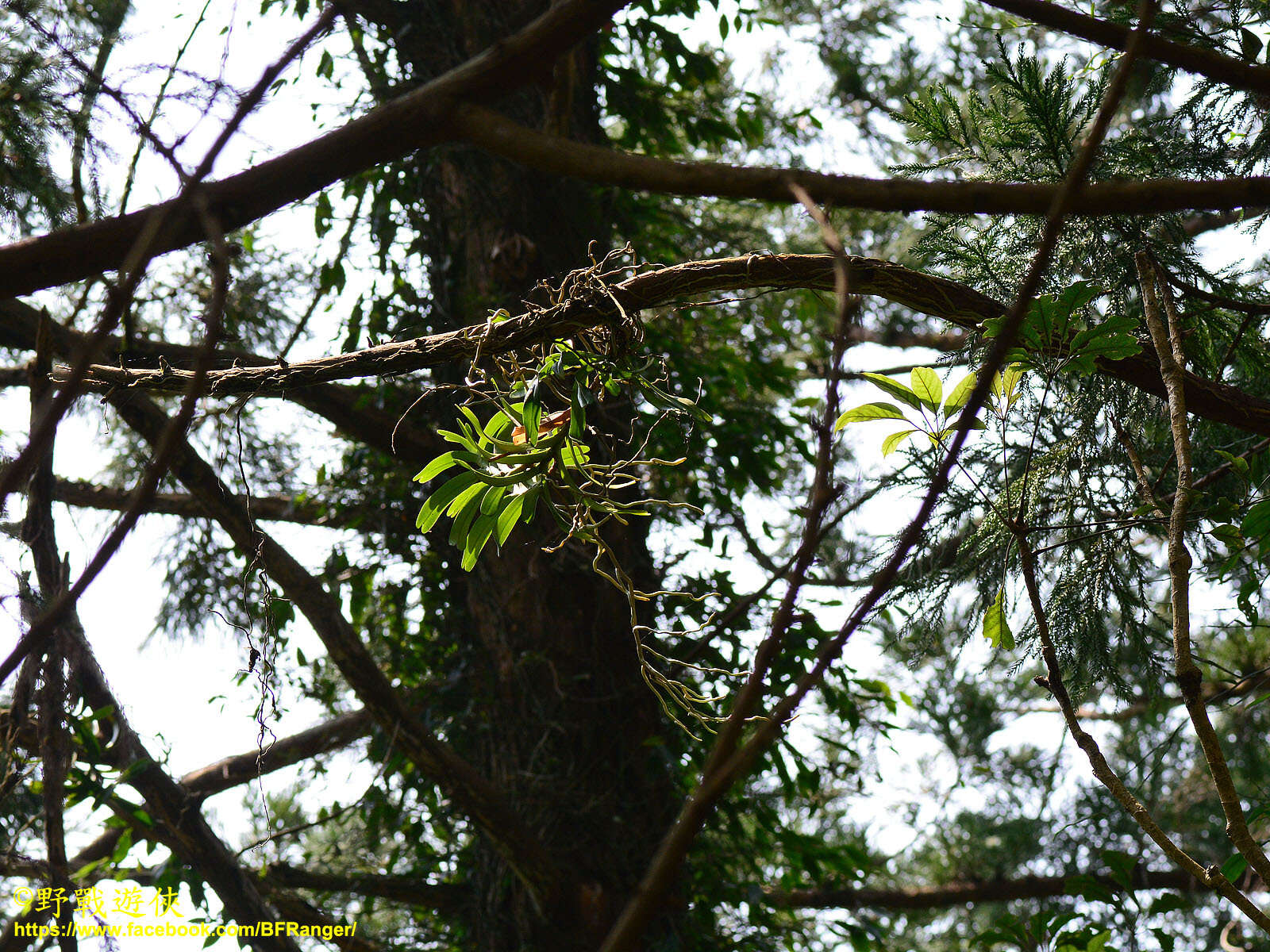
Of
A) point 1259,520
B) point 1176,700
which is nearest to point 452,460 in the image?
point 1259,520

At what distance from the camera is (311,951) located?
2.48 meters

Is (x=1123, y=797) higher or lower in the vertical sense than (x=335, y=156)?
lower

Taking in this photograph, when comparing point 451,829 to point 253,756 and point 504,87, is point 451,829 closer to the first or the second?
point 253,756

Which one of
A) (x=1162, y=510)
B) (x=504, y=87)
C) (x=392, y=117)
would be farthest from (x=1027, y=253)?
(x=392, y=117)

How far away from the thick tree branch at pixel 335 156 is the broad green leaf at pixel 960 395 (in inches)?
24.3

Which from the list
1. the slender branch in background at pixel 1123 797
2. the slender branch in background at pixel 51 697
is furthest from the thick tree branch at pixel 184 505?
the slender branch in background at pixel 1123 797

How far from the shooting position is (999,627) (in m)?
1.34

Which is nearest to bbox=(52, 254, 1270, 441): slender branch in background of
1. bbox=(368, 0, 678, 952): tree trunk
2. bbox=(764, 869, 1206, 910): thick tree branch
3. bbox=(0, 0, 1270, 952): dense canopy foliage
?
bbox=(0, 0, 1270, 952): dense canopy foliage

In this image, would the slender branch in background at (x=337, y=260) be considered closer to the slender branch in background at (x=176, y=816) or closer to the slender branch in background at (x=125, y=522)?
the slender branch in background at (x=176, y=816)

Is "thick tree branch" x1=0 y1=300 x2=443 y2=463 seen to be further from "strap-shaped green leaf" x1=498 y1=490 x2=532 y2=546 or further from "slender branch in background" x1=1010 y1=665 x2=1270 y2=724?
"slender branch in background" x1=1010 y1=665 x2=1270 y2=724

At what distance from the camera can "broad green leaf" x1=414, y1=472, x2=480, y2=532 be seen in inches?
46.7

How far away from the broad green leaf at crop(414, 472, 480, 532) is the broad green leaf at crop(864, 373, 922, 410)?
51cm

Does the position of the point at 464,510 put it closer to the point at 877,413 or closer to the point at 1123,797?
the point at 877,413

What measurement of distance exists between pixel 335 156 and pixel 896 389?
2.49 feet
